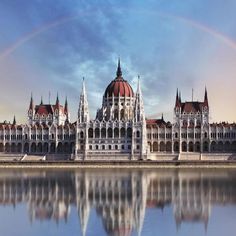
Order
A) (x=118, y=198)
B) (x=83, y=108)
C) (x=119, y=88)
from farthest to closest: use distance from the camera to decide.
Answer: (x=119, y=88), (x=83, y=108), (x=118, y=198)

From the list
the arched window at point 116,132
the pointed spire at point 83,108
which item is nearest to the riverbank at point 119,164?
the arched window at point 116,132

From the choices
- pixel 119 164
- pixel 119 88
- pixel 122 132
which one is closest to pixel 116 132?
pixel 122 132

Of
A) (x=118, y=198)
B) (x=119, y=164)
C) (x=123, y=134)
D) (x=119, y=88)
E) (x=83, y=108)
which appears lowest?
(x=118, y=198)

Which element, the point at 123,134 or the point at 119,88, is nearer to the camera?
the point at 123,134

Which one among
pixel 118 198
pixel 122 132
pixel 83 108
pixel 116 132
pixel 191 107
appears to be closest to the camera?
pixel 118 198

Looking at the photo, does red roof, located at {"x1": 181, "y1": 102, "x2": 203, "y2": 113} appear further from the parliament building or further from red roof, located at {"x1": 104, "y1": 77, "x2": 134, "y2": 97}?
red roof, located at {"x1": 104, "y1": 77, "x2": 134, "y2": 97}

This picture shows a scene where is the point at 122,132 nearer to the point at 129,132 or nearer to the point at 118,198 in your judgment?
the point at 129,132

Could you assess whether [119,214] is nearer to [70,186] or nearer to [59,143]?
[70,186]
